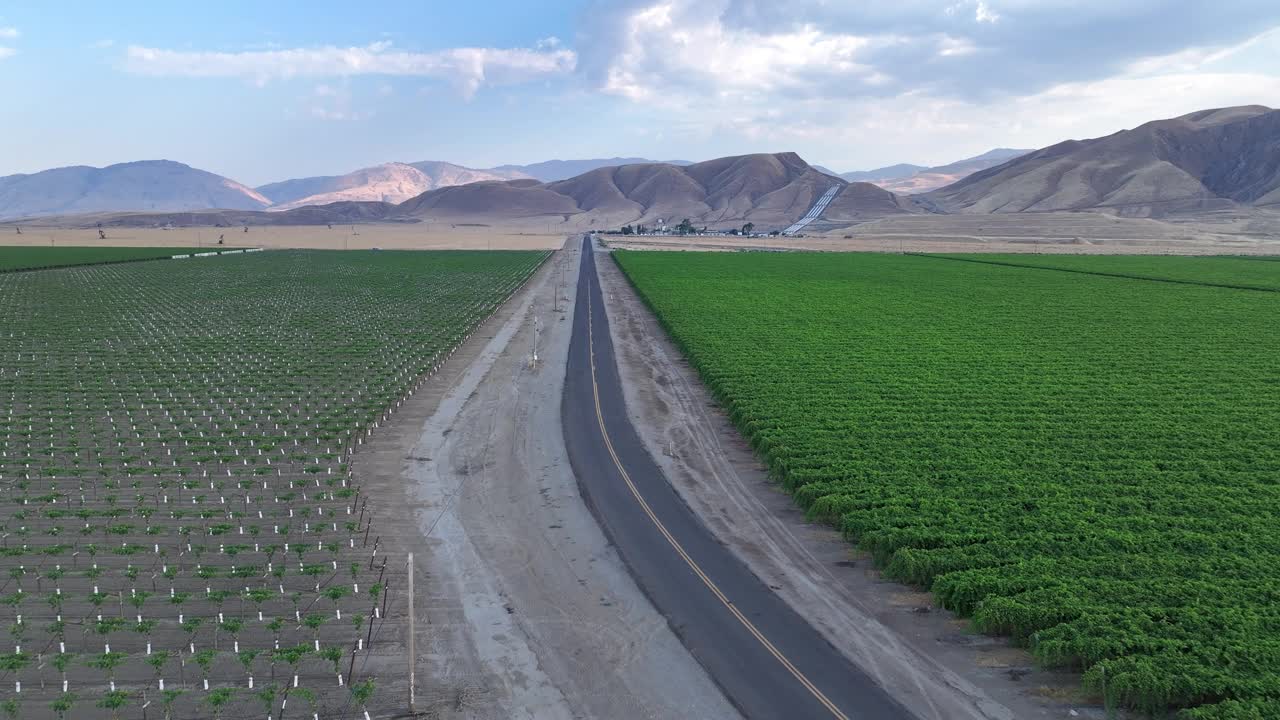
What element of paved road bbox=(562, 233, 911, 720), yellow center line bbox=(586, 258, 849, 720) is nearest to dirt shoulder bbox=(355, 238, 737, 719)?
paved road bbox=(562, 233, 911, 720)

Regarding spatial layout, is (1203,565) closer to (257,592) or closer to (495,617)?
(495,617)

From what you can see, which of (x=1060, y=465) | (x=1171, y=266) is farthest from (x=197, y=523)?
(x=1171, y=266)

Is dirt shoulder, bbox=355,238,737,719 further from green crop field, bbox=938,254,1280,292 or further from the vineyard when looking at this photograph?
green crop field, bbox=938,254,1280,292

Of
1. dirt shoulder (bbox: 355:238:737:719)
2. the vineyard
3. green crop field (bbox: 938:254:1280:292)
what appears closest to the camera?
the vineyard

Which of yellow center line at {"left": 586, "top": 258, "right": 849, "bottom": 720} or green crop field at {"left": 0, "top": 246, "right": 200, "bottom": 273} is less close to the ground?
green crop field at {"left": 0, "top": 246, "right": 200, "bottom": 273}

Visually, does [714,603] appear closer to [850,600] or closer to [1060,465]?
[850,600]

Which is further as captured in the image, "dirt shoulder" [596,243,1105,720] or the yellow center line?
the yellow center line

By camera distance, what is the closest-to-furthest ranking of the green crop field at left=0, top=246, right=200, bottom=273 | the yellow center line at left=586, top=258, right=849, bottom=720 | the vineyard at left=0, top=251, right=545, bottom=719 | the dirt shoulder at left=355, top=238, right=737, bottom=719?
the vineyard at left=0, top=251, right=545, bottom=719
the yellow center line at left=586, top=258, right=849, bottom=720
the dirt shoulder at left=355, top=238, right=737, bottom=719
the green crop field at left=0, top=246, right=200, bottom=273
